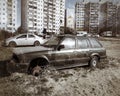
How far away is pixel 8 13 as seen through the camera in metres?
85.6

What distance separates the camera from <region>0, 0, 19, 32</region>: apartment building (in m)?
82.0

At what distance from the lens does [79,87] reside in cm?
588

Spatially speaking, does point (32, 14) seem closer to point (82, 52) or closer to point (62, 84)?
point (82, 52)

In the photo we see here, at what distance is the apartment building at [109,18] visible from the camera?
58.8 metres

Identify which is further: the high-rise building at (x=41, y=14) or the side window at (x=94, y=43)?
the high-rise building at (x=41, y=14)

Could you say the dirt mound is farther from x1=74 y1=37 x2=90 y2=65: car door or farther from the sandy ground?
x1=74 y1=37 x2=90 y2=65: car door

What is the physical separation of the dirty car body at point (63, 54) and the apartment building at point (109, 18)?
51317mm

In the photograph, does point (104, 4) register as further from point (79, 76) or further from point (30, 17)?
point (79, 76)

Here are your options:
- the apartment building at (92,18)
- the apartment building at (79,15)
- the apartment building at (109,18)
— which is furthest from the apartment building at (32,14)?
the apartment building at (109,18)

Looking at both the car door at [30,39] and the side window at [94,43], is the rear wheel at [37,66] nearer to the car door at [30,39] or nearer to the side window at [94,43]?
the side window at [94,43]

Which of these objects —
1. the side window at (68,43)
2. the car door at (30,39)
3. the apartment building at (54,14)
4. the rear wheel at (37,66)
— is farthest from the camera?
the apartment building at (54,14)

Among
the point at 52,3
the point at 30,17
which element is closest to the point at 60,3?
the point at 52,3

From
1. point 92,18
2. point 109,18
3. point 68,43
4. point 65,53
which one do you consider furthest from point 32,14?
point 65,53

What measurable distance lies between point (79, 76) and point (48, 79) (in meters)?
1.24
